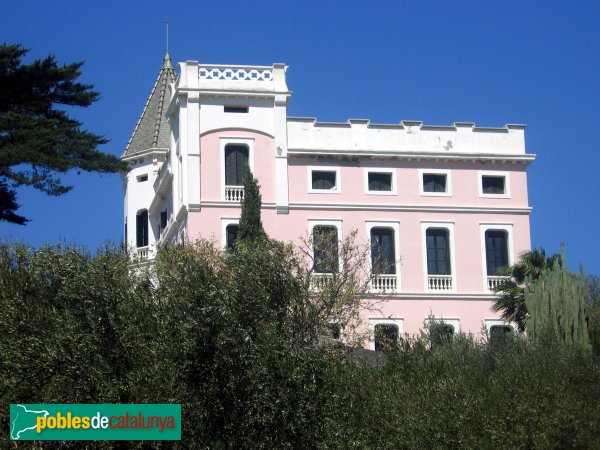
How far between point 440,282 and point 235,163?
925 centimetres

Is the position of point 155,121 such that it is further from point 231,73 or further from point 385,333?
point 385,333

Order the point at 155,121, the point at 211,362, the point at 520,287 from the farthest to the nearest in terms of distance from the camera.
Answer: the point at 155,121
the point at 520,287
the point at 211,362

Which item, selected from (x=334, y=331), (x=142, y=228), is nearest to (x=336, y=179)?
(x=142, y=228)

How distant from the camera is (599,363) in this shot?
96.3 feet

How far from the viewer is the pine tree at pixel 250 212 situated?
42.0 meters

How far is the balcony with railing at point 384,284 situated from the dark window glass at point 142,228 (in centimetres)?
1338

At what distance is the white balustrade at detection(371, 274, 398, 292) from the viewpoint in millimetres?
45284

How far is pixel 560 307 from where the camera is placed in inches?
1310

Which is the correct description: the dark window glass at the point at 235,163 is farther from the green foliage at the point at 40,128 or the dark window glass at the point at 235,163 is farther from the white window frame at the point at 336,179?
the green foliage at the point at 40,128

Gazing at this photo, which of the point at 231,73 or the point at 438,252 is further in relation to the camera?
the point at 438,252

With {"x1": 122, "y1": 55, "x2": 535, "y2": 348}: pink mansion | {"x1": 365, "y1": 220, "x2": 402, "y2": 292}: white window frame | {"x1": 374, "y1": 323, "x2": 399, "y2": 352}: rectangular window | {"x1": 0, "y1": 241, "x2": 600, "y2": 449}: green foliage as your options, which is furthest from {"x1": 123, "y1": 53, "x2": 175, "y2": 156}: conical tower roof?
{"x1": 0, "y1": 241, "x2": 600, "y2": 449}: green foliage

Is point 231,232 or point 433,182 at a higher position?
point 433,182

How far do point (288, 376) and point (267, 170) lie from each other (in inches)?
933

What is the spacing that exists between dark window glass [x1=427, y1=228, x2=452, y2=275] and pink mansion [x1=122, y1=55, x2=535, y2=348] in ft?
0.13
